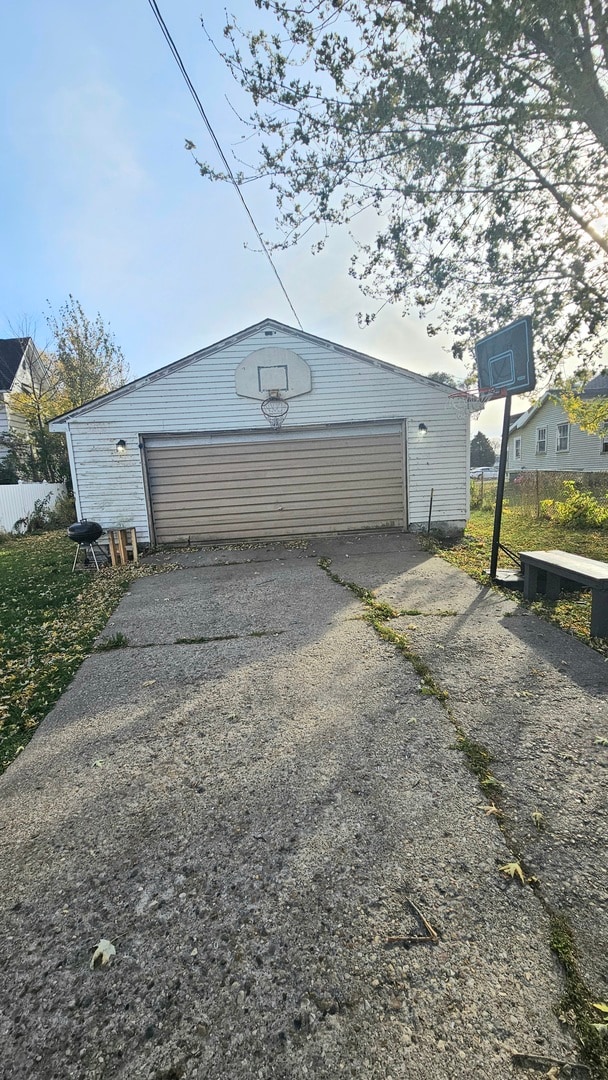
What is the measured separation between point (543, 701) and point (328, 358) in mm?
7793

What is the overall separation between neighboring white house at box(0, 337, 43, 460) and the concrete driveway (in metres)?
17.6

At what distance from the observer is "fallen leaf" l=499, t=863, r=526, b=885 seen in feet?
5.73

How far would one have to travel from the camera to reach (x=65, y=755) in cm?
272

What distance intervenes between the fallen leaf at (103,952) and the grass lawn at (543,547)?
3.87 m

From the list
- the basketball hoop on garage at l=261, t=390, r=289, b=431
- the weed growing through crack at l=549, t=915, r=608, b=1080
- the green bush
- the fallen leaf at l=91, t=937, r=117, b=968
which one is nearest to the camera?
the weed growing through crack at l=549, t=915, r=608, b=1080

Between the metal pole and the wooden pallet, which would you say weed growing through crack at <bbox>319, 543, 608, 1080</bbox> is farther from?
the wooden pallet

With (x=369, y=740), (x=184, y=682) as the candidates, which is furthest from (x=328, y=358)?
(x=369, y=740)

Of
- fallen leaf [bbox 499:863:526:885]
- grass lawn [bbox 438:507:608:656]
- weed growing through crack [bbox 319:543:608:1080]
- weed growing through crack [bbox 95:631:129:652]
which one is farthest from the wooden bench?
weed growing through crack [bbox 95:631:129:652]

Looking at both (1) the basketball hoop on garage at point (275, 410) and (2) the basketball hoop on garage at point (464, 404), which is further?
(1) the basketball hoop on garage at point (275, 410)

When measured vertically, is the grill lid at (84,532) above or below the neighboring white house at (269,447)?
below

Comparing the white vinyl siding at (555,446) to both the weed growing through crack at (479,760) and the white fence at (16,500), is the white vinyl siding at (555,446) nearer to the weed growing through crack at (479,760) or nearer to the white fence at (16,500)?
the weed growing through crack at (479,760)

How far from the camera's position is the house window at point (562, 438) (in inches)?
802

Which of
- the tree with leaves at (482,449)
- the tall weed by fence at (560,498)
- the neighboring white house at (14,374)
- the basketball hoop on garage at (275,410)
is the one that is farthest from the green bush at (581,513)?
the tree with leaves at (482,449)

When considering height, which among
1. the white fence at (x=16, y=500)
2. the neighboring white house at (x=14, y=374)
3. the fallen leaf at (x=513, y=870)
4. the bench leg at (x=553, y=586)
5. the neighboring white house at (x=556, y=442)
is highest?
the neighboring white house at (x=14, y=374)
